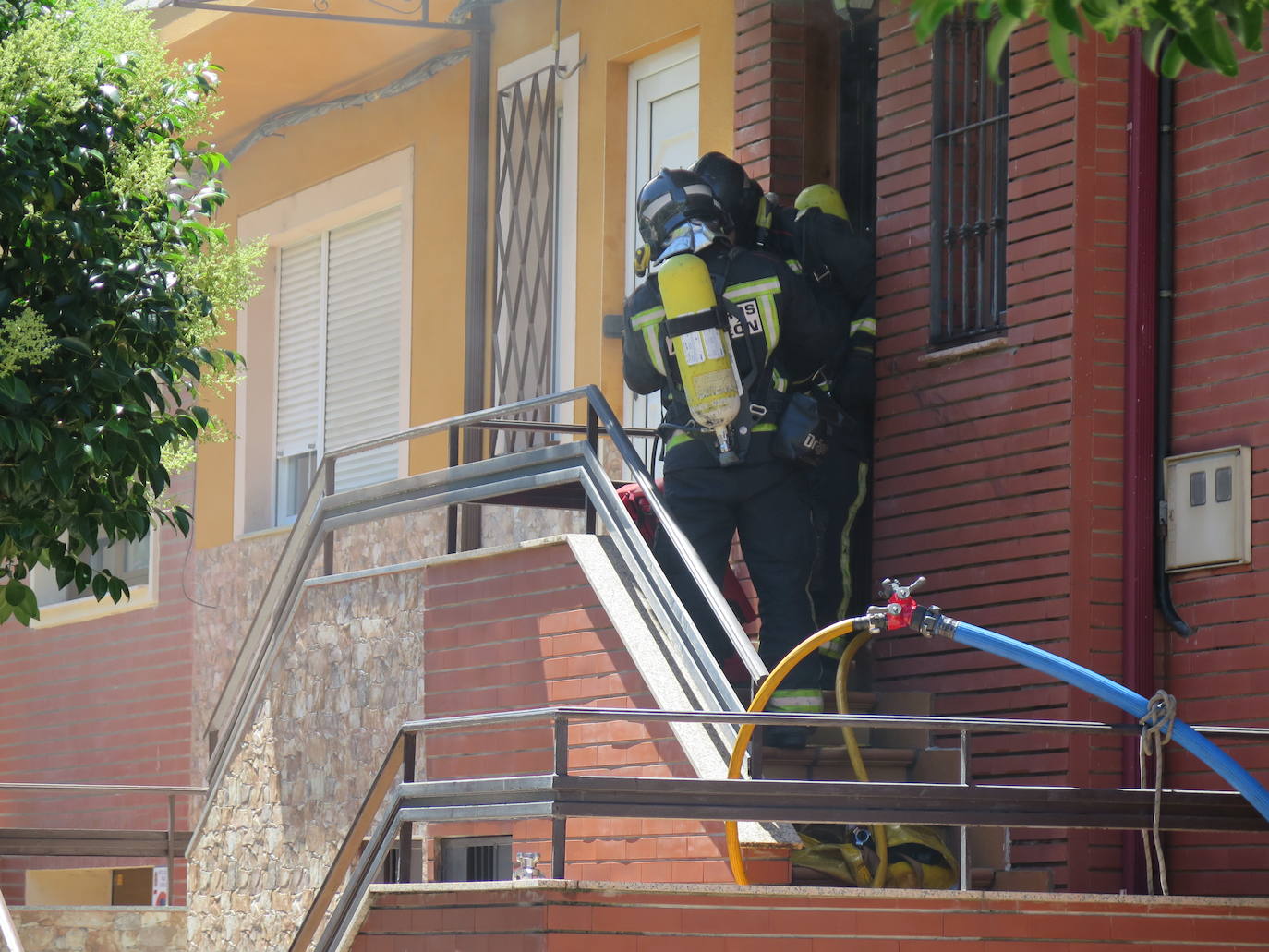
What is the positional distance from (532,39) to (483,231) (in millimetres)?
1162

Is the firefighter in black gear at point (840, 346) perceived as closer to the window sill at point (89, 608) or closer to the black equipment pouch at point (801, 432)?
the black equipment pouch at point (801, 432)

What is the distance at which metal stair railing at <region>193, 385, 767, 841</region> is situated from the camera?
7754 millimetres

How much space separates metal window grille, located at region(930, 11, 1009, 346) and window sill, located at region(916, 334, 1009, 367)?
0.26 ft

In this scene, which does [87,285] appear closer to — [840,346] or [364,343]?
[840,346]

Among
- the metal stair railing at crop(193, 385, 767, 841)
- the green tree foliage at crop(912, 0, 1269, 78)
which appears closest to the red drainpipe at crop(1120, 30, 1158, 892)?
the metal stair railing at crop(193, 385, 767, 841)

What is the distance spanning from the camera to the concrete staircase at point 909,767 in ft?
26.8

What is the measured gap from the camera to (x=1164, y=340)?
27.4 ft

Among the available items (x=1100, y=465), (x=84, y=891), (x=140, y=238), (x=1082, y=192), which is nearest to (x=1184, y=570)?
(x=1100, y=465)

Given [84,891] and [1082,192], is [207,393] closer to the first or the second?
[84,891]

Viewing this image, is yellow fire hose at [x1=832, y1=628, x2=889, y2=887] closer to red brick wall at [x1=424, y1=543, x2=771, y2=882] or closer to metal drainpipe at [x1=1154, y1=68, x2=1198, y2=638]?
red brick wall at [x1=424, y1=543, x2=771, y2=882]

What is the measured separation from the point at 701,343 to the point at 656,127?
3471 millimetres

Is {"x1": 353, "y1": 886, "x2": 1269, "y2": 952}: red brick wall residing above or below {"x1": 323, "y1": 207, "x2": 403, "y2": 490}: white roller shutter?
below

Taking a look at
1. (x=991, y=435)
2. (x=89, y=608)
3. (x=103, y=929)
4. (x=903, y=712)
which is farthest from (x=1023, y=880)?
(x=89, y=608)

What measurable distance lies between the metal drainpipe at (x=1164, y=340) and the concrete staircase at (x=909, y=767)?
1.04 metres
